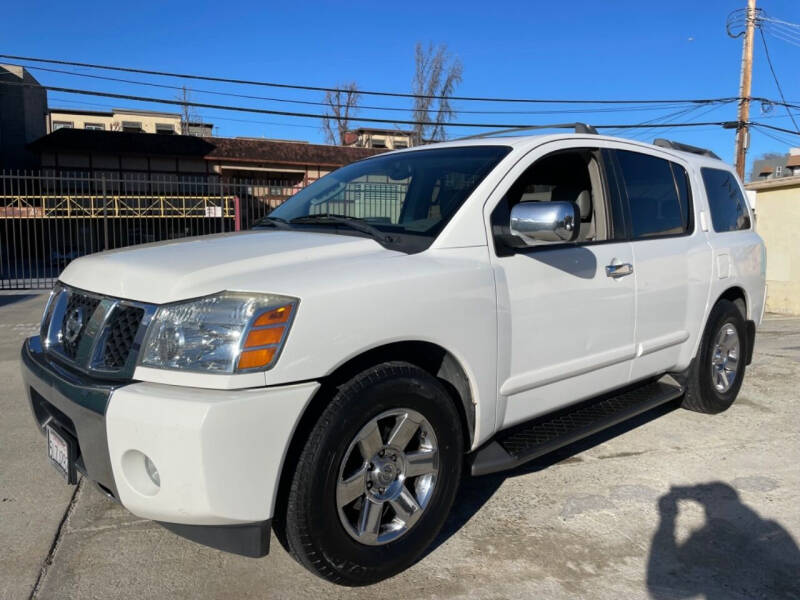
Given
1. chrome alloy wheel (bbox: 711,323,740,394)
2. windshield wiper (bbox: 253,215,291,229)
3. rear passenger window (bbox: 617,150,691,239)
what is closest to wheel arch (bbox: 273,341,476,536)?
windshield wiper (bbox: 253,215,291,229)

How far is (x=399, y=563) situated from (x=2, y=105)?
3840 centimetres

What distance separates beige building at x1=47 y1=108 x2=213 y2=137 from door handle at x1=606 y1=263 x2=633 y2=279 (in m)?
48.1

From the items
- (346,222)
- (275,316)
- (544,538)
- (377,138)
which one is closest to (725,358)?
(544,538)

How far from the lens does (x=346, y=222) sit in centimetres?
314

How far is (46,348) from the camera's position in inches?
112

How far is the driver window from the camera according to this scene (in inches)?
144

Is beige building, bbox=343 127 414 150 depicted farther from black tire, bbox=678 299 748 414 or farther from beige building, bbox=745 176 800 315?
black tire, bbox=678 299 748 414

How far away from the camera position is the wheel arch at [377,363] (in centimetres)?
233

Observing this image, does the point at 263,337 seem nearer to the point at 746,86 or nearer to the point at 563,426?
the point at 563,426

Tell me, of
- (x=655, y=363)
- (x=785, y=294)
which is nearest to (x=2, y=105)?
(x=785, y=294)

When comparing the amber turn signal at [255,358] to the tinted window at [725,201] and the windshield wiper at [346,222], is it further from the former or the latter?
the tinted window at [725,201]

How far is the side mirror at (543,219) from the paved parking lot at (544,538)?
1.42 m

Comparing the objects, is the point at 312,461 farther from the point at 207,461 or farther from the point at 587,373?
the point at 587,373

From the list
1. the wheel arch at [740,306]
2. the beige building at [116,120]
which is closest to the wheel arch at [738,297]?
the wheel arch at [740,306]
